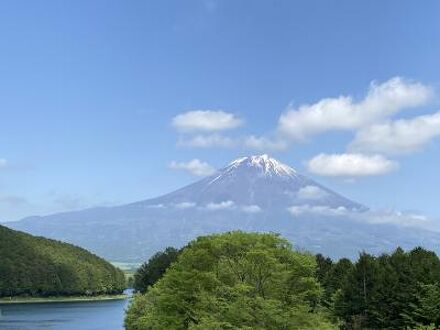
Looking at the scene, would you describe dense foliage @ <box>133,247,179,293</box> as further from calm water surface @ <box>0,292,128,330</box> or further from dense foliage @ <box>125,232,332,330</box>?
dense foliage @ <box>125,232,332,330</box>

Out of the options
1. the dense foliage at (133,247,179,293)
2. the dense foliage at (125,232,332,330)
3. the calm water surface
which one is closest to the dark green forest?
the dense foliage at (125,232,332,330)

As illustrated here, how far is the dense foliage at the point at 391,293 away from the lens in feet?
200

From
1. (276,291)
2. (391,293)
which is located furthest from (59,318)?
(276,291)

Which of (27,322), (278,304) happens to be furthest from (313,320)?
(27,322)

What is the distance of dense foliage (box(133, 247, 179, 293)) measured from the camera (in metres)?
135

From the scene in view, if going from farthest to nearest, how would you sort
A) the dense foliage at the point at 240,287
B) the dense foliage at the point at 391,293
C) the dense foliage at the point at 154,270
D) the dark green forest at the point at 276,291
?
the dense foliage at the point at 154,270 < the dense foliage at the point at 391,293 < the dark green forest at the point at 276,291 < the dense foliage at the point at 240,287

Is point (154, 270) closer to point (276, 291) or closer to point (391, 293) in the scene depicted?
point (391, 293)

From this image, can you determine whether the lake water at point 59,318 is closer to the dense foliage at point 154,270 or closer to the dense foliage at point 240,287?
the dense foliage at point 154,270

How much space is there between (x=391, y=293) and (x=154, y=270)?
7820 centimetres

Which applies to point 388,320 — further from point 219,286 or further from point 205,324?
point 205,324

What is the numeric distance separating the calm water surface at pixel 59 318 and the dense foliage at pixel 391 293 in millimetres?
51315

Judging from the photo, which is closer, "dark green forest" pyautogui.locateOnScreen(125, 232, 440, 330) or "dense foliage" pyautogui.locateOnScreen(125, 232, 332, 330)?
"dense foliage" pyautogui.locateOnScreen(125, 232, 332, 330)

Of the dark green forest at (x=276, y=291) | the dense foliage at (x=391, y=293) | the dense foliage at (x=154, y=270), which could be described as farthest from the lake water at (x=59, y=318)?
the dense foliage at (x=391, y=293)

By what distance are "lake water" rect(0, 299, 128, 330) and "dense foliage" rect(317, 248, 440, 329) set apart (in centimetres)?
5132
